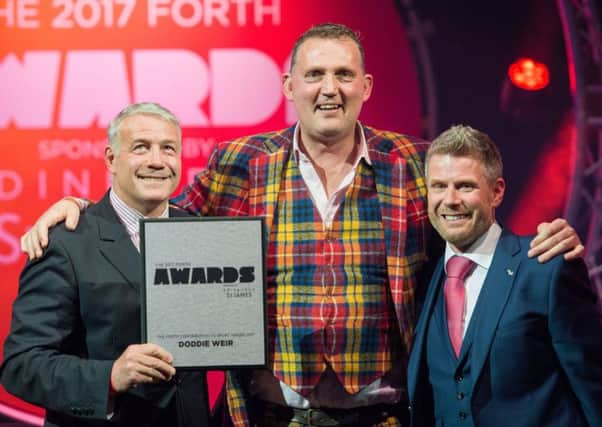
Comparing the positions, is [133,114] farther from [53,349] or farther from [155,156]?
[53,349]

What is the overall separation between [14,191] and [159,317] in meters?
2.15

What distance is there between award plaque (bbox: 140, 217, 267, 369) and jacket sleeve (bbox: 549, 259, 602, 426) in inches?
32.6

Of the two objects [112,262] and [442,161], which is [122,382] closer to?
[112,262]

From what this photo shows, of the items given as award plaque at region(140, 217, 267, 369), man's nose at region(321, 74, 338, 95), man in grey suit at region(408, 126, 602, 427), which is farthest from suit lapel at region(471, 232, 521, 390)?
man's nose at region(321, 74, 338, 95)

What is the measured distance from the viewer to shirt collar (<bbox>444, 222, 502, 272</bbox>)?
2.53 metres

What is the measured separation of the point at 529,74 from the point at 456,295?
2.14m

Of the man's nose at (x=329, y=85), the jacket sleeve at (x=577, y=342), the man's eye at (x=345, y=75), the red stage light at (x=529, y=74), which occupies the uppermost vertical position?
the red stage light at (x=529, y=74)

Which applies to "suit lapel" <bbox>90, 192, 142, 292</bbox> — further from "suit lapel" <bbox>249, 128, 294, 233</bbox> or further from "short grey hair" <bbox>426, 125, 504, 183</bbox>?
"short grey hair" <bbox>426, 125, 504, 183</bbox>

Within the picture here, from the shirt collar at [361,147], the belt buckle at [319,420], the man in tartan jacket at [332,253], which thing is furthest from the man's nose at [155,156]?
the belt buckle at [319,420]

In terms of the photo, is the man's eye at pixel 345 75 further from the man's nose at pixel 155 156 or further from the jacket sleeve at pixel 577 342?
the jacket sleeve at pixel 577 342

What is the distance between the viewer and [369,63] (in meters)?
4.23

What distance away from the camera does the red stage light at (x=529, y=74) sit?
4289 mm

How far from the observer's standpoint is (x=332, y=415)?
2719 mm

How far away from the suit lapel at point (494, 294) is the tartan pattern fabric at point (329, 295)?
416mm
